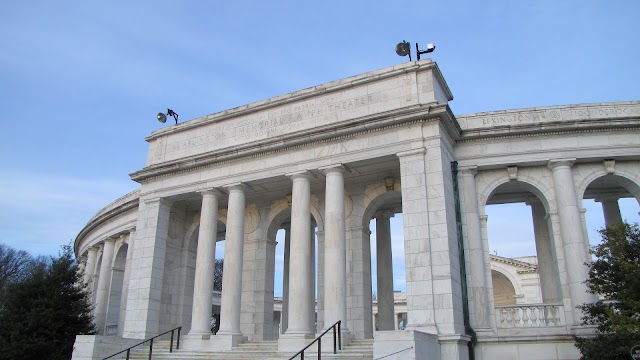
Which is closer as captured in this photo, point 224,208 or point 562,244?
point 562,244

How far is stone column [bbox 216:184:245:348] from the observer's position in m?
22.2

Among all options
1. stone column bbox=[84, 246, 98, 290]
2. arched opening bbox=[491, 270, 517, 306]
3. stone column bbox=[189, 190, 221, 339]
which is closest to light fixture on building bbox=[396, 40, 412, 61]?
stone column bbox=[189, 190, 221, 339]

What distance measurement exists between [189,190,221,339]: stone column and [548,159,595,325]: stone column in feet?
49.3

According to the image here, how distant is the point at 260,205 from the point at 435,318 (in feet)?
40.0

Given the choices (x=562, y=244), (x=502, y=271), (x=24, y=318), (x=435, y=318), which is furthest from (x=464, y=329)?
(x=502, y=271)

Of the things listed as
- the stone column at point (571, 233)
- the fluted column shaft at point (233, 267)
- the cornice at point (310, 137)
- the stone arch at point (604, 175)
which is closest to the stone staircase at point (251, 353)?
the fluted column shaft at point (233, 267)

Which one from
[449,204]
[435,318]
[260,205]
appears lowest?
[435,318]

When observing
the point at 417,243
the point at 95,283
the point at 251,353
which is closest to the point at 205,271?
the point at 251,353

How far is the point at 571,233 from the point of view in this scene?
20469mm

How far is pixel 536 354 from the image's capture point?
1914cm

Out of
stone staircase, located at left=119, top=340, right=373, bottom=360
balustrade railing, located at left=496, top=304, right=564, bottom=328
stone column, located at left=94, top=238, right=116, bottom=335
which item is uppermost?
stone column, located at left=94, top=238, right=116, bottom=335

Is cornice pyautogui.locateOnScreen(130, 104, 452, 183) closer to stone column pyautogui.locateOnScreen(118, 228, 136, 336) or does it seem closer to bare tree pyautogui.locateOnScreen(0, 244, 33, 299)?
stone column pyautogui.locateOnScreen(118, 228, 136, 336)

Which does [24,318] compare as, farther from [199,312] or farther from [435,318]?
[435,318]

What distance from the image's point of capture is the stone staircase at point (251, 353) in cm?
1772
